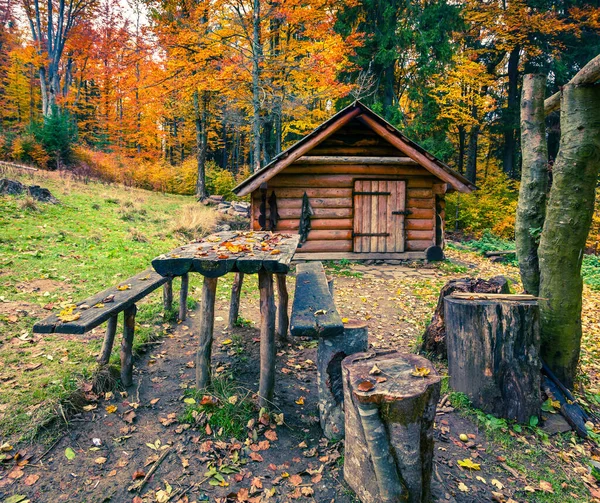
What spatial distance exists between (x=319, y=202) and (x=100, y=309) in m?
7.45

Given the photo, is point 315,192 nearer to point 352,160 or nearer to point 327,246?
point 352,160

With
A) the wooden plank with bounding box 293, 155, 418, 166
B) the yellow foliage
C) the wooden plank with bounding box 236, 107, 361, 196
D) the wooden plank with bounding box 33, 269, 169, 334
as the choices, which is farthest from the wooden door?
the yellow foliage

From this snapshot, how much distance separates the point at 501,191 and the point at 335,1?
11662 mm

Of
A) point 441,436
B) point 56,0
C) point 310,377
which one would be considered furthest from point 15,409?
point 56,0

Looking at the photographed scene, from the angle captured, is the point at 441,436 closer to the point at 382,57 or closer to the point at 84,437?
the point at 84,437

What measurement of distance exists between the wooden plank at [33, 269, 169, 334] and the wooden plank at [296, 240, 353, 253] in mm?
5954

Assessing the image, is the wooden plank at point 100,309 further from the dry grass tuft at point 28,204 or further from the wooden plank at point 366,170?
the dry grass tuft at point 28,204

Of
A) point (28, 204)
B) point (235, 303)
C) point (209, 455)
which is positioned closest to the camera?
point (209, 455)

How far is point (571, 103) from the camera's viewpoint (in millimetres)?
3416

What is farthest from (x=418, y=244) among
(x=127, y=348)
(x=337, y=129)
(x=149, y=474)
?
(x=149, y=474)

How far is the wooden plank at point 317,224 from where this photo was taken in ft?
33.1

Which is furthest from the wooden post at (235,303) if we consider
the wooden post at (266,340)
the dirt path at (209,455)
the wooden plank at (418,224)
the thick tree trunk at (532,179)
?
the wooden plank at (418,224)

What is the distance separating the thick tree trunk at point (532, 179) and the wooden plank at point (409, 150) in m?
5.16

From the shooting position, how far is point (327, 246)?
1021 cm
